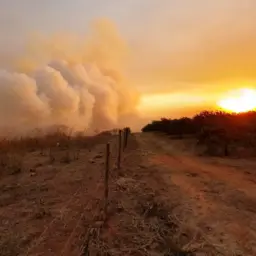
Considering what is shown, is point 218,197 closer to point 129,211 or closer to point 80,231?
point 129,211

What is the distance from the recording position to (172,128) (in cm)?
4294

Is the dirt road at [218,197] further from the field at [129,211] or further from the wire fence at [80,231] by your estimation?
the wire fence at [80,231]

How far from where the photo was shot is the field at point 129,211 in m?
7.27

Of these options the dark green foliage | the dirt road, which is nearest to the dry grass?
the dirt road

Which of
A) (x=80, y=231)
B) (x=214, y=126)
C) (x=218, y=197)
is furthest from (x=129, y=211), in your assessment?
(x=214, y=126)

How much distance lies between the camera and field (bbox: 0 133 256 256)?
286 inches

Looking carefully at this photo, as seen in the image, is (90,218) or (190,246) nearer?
(190,246)

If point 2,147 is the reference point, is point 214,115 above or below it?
above

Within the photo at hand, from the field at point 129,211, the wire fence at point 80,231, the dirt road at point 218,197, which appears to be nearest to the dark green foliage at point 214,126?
the dirt road at point 218,197

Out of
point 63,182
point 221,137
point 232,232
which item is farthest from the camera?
point 221,137

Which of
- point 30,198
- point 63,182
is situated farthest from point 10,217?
point 63,182

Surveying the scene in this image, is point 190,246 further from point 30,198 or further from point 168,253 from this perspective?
point 30,198

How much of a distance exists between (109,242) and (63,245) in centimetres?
79

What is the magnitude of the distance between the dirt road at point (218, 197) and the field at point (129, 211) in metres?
0.02
